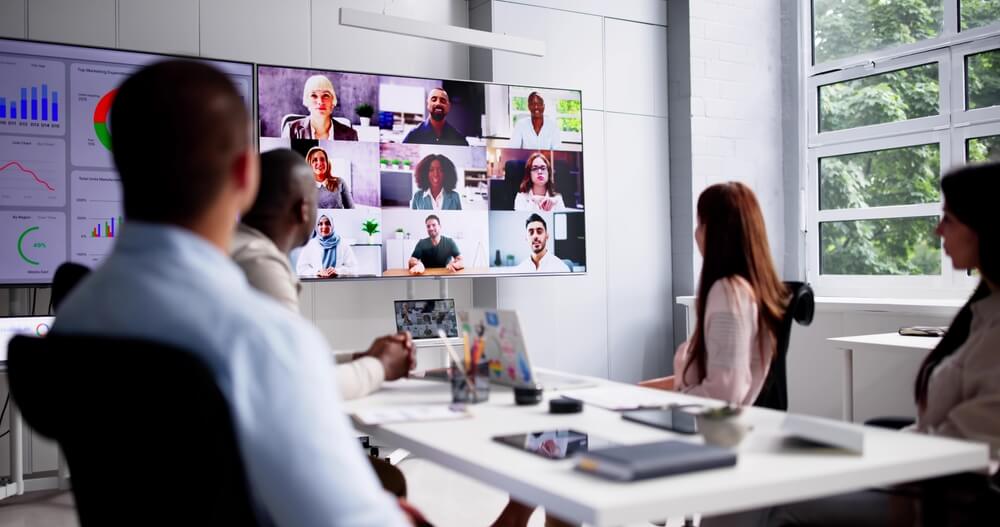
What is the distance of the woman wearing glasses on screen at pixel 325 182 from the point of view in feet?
14.2

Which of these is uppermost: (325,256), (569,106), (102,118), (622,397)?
(569,106)

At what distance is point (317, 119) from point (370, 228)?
2.02 ft

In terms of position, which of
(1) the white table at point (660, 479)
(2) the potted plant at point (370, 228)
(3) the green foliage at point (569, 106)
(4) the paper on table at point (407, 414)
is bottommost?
(1) the white table at point (660, 479)

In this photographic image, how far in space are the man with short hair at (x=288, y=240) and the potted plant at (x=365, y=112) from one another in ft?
7.49

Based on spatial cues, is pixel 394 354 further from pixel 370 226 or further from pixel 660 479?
pixel 370 226

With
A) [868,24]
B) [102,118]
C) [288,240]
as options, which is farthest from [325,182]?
[868,24]

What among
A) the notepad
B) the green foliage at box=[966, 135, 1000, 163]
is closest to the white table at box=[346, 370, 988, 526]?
the notepad

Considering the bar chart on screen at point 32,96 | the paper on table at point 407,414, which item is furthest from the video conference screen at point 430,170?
the paper on table at point 407,414

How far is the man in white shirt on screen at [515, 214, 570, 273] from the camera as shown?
4.95 metres

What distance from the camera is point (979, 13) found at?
15.8 ft

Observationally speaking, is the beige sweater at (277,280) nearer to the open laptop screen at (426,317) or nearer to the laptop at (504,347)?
the laptop at (504,347)

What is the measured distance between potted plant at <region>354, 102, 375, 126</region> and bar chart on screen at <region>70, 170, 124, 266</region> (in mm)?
1217

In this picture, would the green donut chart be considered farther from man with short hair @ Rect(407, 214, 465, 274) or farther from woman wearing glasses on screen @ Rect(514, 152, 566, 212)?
woman wearing glasses on screen @ Rect(514, 152, 566, 212)

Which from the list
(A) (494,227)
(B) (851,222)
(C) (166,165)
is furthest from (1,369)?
(B) (851,222)
